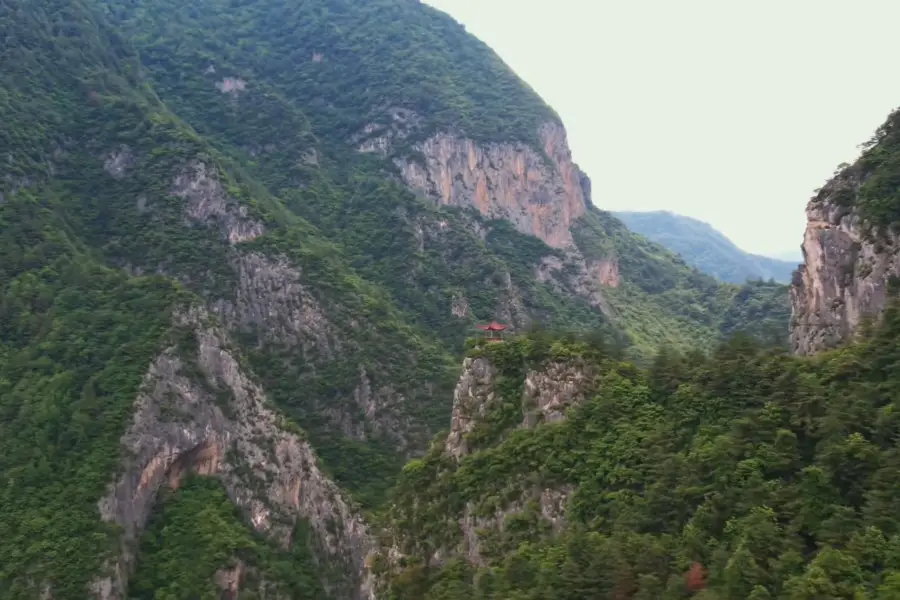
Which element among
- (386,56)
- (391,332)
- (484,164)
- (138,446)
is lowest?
(138,446)

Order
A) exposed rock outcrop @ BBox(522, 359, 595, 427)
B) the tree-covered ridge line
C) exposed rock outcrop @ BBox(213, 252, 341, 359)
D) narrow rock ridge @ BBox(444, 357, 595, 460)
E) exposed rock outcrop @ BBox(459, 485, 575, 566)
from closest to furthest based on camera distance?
the tree-covered ridge line
exposed rock outcrop @ BBox(459, 485, 575, 566)
exposed rock outcrop @ BBox(522, 359, 595, 427)
narrow rock ridge @ BBox(444, 357, 595, 460)
exposed rock outcrop @ BBox(213, 252, 341, 359)

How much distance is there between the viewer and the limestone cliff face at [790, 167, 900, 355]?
133ft

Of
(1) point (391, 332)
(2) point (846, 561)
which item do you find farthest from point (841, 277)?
(1) point (391, 332)

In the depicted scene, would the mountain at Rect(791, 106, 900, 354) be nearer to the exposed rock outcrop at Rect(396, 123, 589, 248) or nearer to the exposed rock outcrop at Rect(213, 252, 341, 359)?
the exposed rock outcrop at Rect(213, 252, 341, 359)

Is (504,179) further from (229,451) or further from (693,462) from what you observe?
(693,462)

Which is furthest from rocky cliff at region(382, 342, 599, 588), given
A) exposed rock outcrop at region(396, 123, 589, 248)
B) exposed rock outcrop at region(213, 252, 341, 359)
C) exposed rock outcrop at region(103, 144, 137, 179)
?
exposed rock outcrop at region(396, 123, 589, 248)

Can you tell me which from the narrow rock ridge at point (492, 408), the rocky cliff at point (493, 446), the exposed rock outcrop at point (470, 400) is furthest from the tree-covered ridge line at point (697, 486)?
the exposed rock outcrop at point (470, 400)

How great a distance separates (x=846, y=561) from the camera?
24906 mm

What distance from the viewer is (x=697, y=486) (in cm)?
3177

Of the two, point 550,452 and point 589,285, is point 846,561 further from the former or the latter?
point 589,285

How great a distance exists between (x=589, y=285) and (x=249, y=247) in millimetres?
53490

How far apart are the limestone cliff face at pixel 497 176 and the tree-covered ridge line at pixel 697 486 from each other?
235ft

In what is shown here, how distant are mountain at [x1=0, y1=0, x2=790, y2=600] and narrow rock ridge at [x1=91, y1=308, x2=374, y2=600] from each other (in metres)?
0.20

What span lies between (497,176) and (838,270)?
7856cm
